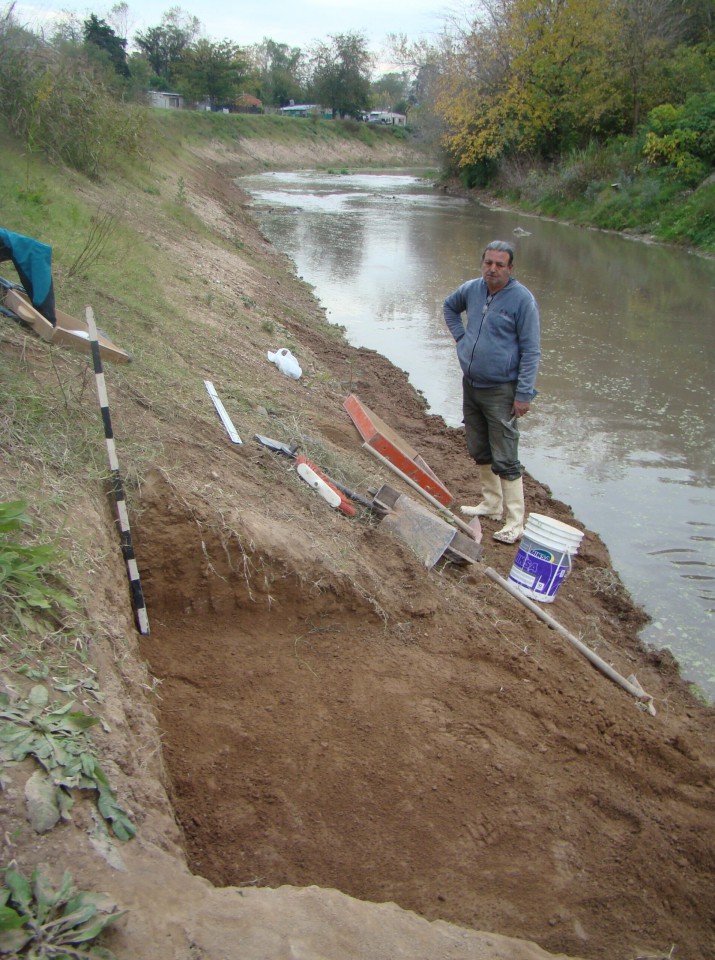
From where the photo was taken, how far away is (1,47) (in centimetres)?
1270

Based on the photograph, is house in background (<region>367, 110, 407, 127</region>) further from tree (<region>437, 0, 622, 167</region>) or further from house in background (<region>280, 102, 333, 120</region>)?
tree (<region>437, 0, 622, 167</region>)

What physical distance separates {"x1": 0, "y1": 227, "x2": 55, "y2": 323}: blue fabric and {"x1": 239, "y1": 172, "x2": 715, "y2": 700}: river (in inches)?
185

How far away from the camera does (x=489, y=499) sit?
6617mm

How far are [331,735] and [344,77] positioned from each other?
8673cm

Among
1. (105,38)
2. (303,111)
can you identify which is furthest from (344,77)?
(105,38)

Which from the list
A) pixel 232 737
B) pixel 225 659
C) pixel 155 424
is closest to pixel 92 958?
pixel 232 737

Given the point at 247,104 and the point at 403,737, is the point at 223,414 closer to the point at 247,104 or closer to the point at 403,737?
the point at 403,737

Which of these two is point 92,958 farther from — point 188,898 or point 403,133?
point 403,133

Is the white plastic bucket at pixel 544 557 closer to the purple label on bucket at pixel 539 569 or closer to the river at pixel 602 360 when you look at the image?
the purple label on bucket at pixel 539 569

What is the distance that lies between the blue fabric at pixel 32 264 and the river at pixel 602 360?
4688 millimetres

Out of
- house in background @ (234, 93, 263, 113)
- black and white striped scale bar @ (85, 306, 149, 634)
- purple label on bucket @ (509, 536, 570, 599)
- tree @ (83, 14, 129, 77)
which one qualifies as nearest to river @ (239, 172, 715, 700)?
purple label on bucket @ (509, 536, 570, 599)

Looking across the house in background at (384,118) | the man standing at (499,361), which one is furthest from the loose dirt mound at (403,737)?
the house in background at (384,118)

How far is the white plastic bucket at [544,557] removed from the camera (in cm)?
532

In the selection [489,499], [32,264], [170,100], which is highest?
[170,100]
